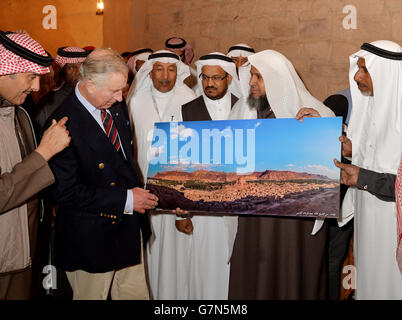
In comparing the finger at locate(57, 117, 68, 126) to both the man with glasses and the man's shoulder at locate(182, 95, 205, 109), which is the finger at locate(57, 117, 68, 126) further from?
the man's shoulder at locate(182, 95, 205, 109)

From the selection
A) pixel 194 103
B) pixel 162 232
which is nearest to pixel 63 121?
pixel 194 103

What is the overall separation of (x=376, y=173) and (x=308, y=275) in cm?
98

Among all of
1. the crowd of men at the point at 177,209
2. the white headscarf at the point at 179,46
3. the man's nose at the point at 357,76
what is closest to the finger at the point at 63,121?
the crowd of men at the point at 177,209

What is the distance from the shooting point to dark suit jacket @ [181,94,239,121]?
169 inches

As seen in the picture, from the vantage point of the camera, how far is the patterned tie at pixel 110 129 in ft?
10.2

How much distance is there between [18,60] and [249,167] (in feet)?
5.39

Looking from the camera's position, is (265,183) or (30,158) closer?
(30,158)

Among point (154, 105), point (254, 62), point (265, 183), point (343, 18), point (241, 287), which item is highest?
point (343, 18)

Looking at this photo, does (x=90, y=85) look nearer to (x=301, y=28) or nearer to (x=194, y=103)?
(x=194, y=103)

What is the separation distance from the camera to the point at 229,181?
10.8ft

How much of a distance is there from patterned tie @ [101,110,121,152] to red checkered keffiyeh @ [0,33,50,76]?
0.50 metres

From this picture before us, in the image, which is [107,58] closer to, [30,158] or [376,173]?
[30,158]

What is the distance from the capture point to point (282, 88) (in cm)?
369
